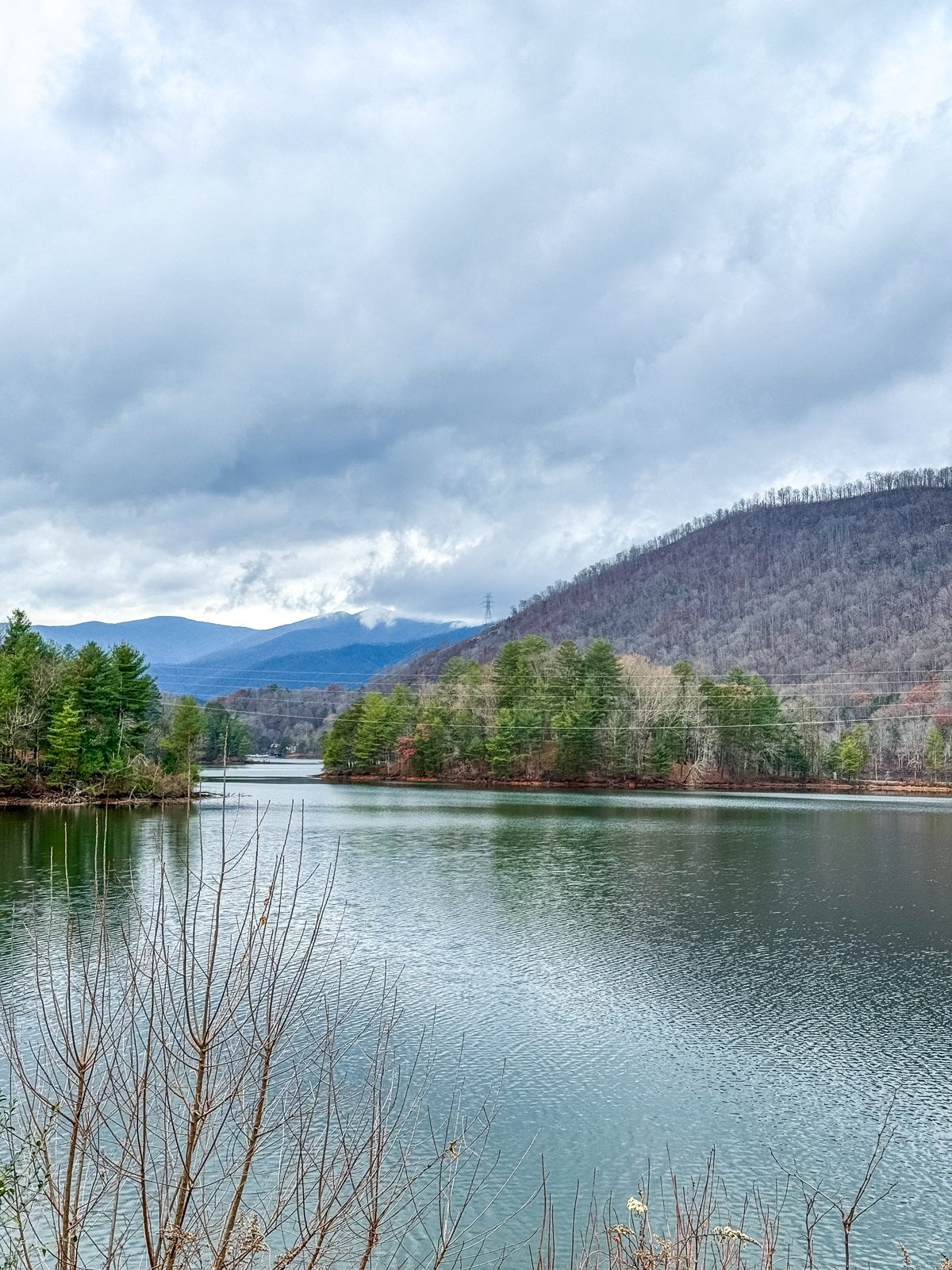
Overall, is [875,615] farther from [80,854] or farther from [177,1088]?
[177,1088]

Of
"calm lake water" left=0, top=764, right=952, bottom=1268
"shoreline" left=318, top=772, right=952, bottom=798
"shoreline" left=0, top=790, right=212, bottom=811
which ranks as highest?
"shoreline" left=0, top=790, right=212, bottom=811

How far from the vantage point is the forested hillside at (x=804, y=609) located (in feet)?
465

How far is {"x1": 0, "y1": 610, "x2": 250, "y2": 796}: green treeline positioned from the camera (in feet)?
170

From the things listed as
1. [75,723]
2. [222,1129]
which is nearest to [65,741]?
[75,723]

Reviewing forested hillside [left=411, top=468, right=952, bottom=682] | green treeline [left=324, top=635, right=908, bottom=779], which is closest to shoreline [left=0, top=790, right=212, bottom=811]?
green treeline [left=324, top=635, right=908, bottom=779]

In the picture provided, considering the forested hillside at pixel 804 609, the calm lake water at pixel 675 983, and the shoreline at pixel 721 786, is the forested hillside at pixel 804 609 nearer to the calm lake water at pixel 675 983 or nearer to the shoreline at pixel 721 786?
the shoreline at pixel 721 786

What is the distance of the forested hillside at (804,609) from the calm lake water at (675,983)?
4031 inches

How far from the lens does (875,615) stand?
15388cm

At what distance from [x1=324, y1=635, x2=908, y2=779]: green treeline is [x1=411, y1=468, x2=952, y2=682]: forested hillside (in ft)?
156

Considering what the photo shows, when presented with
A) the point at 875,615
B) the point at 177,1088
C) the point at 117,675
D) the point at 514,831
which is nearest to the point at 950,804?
the point at 514,831

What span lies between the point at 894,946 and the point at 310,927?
13374 mm

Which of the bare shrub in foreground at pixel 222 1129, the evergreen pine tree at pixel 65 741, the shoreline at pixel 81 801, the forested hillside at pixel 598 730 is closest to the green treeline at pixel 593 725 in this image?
the forested hillside at pixel 598 730

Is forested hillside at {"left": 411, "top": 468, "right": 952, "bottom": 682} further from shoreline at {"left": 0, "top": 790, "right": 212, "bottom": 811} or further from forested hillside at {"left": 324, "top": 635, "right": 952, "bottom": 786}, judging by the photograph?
shoreline at {"left": 0, "top": 790, "right": 212, "bottom": 811}

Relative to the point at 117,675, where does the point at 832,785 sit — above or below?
below
